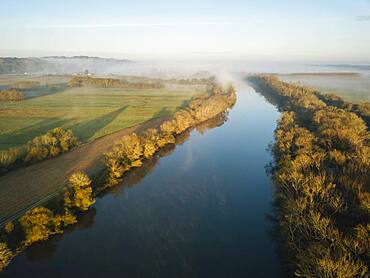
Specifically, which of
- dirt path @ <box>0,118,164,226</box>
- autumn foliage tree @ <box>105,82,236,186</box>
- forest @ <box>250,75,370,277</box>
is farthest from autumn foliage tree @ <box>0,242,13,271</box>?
forest @ <box>250,75,370,277</box>

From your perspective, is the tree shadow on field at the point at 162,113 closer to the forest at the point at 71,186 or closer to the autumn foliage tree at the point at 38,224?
the forest at the point at 71,186

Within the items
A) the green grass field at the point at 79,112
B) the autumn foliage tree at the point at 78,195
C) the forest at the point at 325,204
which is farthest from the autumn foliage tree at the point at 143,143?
the forest at the point at 325,204

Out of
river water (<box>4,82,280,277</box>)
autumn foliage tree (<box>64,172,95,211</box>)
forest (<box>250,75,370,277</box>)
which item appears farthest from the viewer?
autumn foliage tree (<box>64,172,95,211</box>)

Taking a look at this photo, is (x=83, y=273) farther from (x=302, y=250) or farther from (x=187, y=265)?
(x=302, y=250)

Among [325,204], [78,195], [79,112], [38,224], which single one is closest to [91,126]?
[79,112]

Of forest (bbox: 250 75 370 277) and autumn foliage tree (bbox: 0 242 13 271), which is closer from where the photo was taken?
forest (bbox: 250 75 370 277)

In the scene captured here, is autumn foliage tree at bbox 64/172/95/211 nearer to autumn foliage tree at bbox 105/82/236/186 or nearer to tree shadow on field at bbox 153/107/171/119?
autumn foliage tree at bbox 105/82/236/186

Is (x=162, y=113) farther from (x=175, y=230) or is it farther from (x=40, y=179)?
(x=175, y=230)
